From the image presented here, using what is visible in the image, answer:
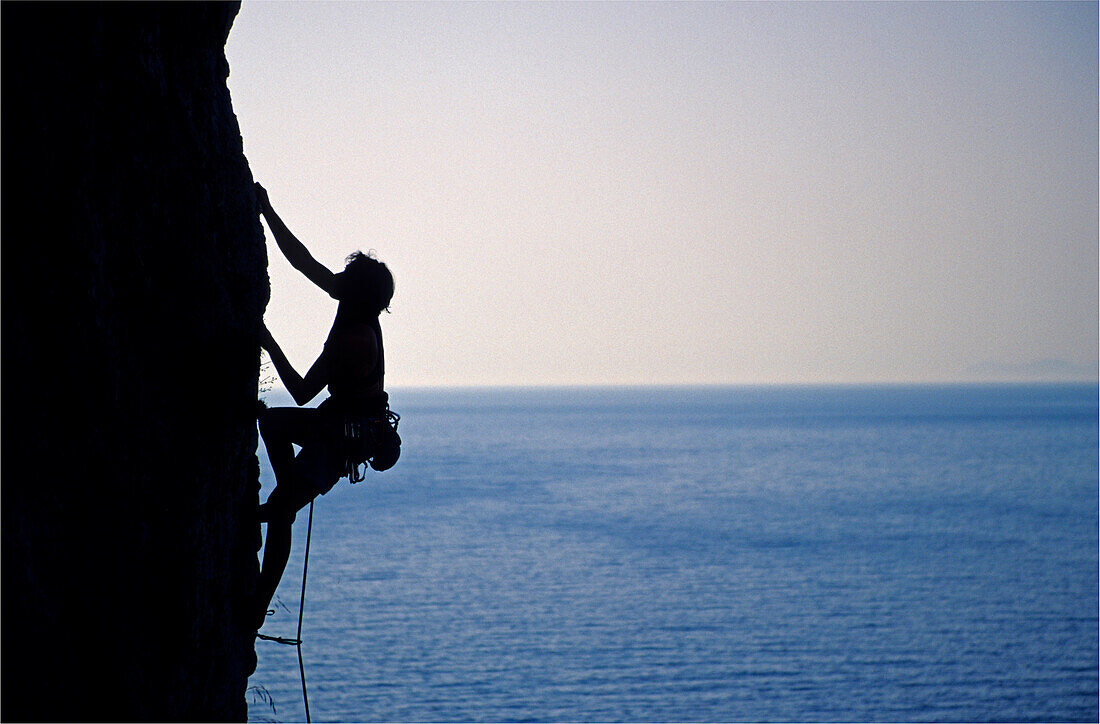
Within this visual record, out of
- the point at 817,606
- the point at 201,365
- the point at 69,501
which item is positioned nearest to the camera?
the point at 69,501

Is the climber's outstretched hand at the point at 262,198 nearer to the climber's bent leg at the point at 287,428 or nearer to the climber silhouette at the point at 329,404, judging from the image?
the climber silhouette at the point at 329,404

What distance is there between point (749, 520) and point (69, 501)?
8234cm

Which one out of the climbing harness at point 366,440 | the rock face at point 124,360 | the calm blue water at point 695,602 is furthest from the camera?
the calm blue water at point 695,602

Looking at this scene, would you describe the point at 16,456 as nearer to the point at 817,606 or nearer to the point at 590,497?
the point at 817,606

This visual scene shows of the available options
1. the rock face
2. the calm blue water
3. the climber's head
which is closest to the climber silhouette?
the climber's head

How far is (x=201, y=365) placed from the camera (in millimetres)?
5930

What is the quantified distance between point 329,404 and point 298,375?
1.01 feet

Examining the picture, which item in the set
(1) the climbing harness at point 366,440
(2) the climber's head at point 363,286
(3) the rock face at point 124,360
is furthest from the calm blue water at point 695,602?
(2) the climber's head at point 363,286

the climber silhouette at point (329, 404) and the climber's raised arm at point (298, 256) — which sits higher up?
the climber's raised arm at point (298, 256)

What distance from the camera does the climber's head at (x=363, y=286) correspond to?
21.2ft

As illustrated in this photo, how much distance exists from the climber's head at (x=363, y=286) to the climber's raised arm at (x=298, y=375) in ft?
1.36

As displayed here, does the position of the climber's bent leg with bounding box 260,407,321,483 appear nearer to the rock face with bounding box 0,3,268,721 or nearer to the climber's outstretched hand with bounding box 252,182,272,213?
the rock face with bounding box 0,3,268,721

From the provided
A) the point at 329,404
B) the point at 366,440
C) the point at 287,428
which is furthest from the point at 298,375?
the point at 366,440

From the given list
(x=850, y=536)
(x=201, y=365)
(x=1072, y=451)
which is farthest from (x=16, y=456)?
(x=1072, y=451)
